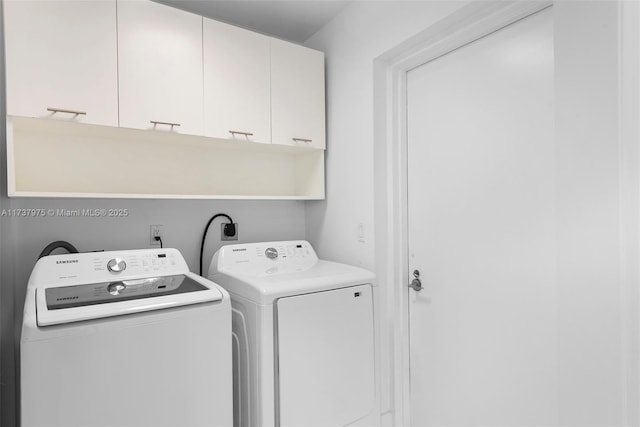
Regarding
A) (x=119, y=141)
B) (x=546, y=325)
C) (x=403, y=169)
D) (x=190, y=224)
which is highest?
(x=119, y=141)

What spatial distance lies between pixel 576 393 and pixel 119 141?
2.30 metres

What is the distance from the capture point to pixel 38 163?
1757mm

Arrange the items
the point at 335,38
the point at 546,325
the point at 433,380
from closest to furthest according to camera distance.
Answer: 1. the point at 546,325
2. the point at 433,380
3. the point at 335,38

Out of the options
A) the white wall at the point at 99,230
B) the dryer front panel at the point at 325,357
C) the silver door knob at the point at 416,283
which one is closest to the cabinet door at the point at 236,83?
the white wall at the point at 99,230

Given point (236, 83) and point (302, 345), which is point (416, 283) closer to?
point (302, 345)

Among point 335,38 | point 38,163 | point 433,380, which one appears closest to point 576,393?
point 433,380

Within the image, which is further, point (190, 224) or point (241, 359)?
point (190, 224)

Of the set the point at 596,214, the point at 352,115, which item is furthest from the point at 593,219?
the point at 352,115

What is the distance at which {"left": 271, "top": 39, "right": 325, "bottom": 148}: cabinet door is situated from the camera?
208 cm

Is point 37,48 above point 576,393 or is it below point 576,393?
above

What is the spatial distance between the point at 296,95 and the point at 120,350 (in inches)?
62.3

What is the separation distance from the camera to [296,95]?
215cm

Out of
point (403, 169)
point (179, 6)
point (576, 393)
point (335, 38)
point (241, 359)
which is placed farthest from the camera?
point (335, 38)

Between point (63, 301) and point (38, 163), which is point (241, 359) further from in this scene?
point (38, 163)
